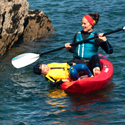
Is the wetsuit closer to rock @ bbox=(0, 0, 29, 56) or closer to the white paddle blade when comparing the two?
the white paddle blade

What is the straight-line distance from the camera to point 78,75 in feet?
20.3

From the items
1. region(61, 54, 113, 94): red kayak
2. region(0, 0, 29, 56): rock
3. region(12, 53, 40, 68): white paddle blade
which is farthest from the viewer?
region(0, 0, 29, 56): rock

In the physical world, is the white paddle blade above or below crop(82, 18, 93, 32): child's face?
below

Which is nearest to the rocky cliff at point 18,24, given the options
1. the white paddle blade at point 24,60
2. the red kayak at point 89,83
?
the white paddle blade at point 24,60

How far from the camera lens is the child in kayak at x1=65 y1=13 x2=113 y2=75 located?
19.6 ft

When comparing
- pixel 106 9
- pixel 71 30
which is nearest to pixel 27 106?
pixel 71 30

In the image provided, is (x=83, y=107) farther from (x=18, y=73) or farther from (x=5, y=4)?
(x=5, y=4)

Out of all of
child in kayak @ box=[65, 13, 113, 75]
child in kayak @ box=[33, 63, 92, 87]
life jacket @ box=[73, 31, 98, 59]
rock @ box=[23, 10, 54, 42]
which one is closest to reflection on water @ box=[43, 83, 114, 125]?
child in kayak @ box=[33, 63, 92, 87]

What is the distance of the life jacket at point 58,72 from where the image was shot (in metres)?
5.75

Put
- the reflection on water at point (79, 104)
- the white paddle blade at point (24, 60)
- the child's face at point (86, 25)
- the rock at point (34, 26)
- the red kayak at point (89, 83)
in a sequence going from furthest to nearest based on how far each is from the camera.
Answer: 1. the rock at point (34, 26)
2. the white paddle blade at point (24, 60)
3. the child's face at point (86, 25)
4. the red kayak at point (89, 83)
5. the reflection on water at point (79, 104)

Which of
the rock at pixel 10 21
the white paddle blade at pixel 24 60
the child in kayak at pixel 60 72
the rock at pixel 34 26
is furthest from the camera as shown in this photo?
the rock at pixel 34 26

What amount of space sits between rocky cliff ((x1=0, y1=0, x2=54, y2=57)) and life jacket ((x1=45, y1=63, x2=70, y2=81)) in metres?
2.76

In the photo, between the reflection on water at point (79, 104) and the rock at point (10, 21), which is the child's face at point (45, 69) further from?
the rock at point (10, 21)

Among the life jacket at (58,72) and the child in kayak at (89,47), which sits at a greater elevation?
the child in kayak at (89,47)
